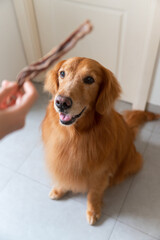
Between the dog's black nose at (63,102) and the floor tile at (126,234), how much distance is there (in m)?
0.99

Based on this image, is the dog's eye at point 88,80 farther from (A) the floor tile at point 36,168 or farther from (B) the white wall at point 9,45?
(B) the white wall at point 9,45

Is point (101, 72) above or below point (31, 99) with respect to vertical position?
below

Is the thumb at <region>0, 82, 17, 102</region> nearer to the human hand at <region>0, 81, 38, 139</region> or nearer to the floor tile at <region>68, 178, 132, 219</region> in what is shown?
the human hand at <region>0, 81, 38, 139</region>

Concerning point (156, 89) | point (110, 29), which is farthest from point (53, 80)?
point (156, 89)

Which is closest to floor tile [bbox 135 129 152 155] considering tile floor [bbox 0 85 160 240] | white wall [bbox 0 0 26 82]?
tile floor [bbox 0 85 160 240]

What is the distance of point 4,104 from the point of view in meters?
→ 0.76

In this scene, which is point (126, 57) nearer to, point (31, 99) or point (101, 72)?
point (101, 72)

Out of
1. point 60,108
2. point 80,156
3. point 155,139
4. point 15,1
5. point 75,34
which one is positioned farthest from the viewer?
point 155,139

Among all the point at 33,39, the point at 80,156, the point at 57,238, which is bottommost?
the point at 57,238

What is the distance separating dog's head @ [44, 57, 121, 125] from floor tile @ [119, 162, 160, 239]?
2.66 feet

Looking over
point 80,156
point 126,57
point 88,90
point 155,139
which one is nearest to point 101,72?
point 88,90

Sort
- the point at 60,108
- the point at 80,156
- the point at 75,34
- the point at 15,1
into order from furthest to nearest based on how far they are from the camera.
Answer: the point at 15,1 → the point at 80,156 → the point at 60,108 → the point at 75,34

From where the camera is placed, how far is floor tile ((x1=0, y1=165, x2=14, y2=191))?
5.72 feet

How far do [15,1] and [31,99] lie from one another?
152cm
